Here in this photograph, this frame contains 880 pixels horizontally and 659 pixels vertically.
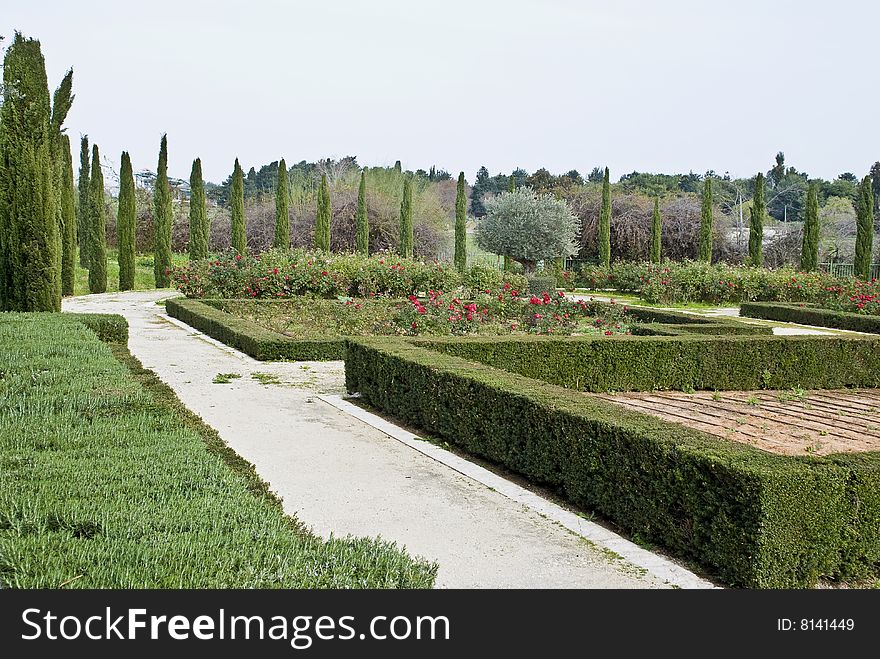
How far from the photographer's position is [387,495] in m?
5.35

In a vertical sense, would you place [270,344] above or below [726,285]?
below

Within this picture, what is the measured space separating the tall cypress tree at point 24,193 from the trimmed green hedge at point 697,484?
425 inches

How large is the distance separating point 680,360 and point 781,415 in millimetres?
1645

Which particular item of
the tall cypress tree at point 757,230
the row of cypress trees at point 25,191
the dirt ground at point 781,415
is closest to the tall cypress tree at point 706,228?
the tall cypress tree at point 757,230

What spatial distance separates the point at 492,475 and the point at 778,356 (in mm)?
5440

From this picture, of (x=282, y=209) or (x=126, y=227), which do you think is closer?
(x=126, y=227)

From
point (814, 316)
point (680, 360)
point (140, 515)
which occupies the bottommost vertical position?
point (814, 316)

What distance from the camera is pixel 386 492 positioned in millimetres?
5414

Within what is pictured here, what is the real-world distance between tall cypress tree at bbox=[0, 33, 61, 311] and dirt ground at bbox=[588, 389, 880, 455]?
9.81 metres

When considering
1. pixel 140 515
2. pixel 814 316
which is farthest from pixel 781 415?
pixel 814 316

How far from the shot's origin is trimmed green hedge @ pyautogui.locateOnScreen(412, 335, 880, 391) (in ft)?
31.2

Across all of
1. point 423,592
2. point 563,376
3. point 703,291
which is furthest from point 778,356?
point 703,291

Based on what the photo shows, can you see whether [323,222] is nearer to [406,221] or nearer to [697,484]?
[406,221]

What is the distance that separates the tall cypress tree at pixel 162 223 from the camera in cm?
2919
